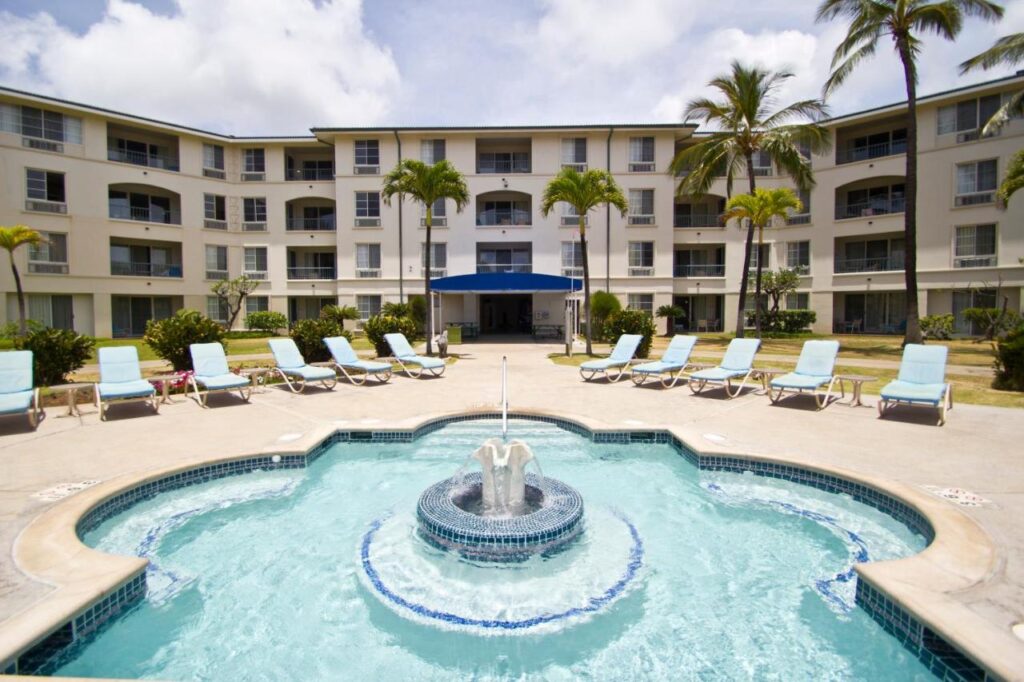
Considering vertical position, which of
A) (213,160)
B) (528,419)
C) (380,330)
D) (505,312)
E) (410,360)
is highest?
(213,160)

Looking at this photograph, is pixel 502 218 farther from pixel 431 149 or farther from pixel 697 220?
pixel 697 220

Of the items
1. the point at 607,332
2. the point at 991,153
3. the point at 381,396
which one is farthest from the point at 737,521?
the point at 991,153

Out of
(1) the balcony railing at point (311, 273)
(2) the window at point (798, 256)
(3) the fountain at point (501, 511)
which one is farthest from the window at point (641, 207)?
(3) the fountain at point (501, 511)

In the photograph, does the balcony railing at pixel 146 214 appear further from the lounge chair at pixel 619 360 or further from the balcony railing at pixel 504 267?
the lounge chair at pixel 619 360

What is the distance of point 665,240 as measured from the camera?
29672mm

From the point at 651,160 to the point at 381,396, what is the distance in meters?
24.5

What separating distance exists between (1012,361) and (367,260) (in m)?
27.5

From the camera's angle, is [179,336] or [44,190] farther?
[44,190]

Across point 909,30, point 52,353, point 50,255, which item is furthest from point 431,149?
point 52,353

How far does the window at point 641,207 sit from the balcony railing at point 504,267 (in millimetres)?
6465

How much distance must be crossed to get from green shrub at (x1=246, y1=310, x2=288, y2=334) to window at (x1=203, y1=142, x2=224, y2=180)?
866cm

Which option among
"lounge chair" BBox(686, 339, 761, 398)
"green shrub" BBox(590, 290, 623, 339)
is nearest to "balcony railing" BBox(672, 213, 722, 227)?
"green shrub" BBox(590, 290, 623, 339)

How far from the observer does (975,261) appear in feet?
83.5

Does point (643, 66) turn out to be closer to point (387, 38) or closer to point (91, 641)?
point (387, 38)
